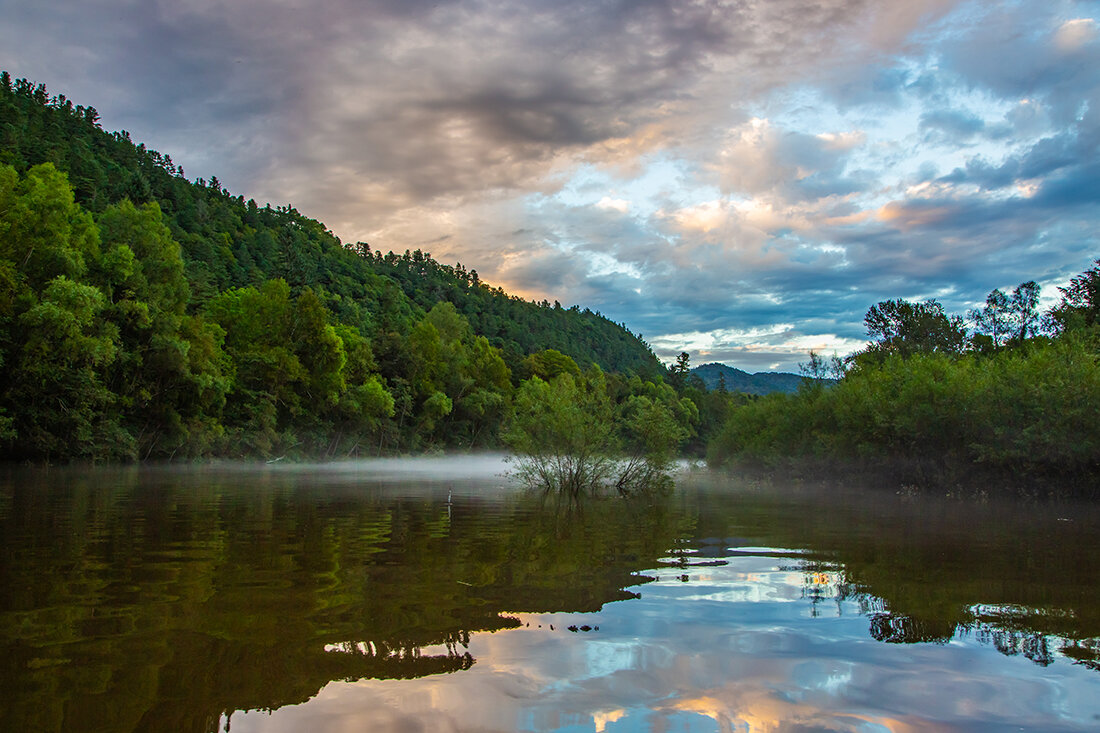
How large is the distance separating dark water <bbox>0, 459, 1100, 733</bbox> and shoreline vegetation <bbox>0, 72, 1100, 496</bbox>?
16.2 metres

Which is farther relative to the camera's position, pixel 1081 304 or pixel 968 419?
pixel 1081 304

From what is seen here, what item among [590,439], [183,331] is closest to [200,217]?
[183,331]

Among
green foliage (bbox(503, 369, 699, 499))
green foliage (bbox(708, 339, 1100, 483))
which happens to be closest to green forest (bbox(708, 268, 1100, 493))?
green foliage (bbox(708, 339, 1100, 483))

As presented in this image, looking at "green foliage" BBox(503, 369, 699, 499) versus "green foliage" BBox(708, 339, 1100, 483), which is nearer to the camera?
"green foliage" BBox(708, 339, 1100, 483)

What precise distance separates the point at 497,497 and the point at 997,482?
70.5 ft

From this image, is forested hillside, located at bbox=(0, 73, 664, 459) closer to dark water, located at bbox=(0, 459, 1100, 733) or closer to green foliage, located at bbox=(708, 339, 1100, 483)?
dark water, located at bbox=(0, 459, 1100, 733)

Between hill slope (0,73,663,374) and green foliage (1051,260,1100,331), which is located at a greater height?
hill slope (0,73,663,374)

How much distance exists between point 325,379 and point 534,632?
239 ft

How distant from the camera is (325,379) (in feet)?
248

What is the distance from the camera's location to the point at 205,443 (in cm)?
5809

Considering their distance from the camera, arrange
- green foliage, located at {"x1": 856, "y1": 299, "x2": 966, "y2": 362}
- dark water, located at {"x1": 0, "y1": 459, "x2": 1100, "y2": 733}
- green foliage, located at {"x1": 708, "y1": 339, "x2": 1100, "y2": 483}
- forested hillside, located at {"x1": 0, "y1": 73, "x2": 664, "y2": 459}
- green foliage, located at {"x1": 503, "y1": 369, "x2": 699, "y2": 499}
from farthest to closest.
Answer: green foliage, located at {"x1": 856, "y1": 299, "x2": 966, "y2": 362}, forested hillside, located at {"x1": 0, "y1": 73, "x2": 664, "y2": 459}, green foliage, located at {"x1": 503, "y1": 369, "x2": 699, "y2": 499}, green foliage, located at {"x1": 708, "y1": 339, "x2": 1100, "y2": 483}, dark water, located at {"x1": 0, "y1": 459, "x2": 1100, "y2": 733}

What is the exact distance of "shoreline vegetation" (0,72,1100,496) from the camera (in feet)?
96.7

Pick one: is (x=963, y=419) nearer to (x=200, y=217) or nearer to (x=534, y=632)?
(x=534, y=632)

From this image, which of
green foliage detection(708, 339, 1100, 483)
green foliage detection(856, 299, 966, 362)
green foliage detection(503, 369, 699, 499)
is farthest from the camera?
green foliage detection(856, 299, 966, 362)
